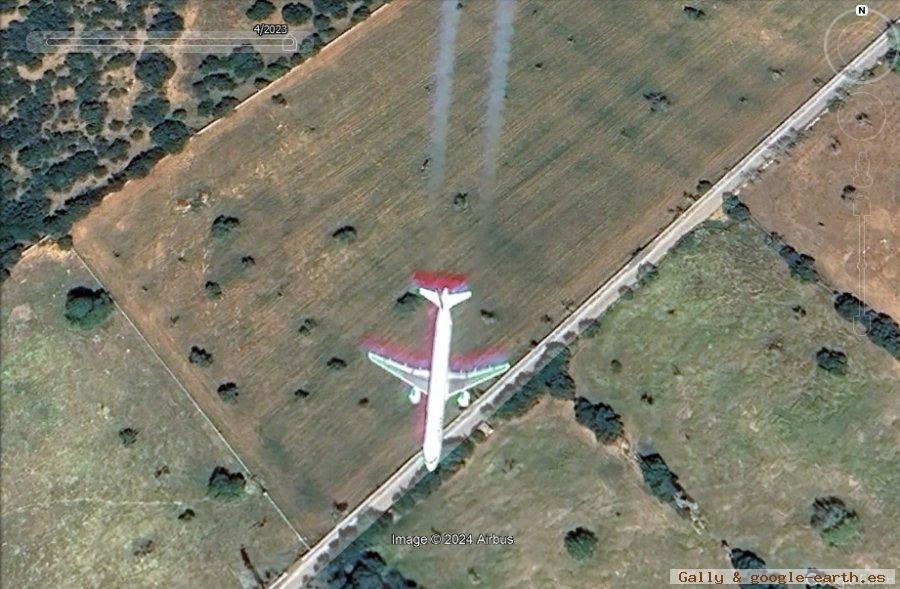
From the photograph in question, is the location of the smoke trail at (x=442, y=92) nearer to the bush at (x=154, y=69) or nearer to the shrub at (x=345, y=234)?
the shrub at (x=345, y=234)

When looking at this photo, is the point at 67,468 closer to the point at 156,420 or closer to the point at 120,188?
the point at 156,420

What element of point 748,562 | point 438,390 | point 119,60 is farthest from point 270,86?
point 748,562

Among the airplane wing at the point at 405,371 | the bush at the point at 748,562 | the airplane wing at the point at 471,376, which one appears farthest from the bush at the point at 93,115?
the bush at the point at 748,562

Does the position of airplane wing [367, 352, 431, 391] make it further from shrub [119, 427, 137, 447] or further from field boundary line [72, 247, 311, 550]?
shrub [119, 427, 137, 447]

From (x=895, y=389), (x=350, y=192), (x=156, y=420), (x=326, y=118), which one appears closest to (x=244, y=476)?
(x=156, y=420)

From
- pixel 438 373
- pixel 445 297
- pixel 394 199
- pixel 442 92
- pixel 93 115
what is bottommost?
pixel 438 373

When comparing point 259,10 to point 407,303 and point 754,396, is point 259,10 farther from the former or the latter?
point 754,396

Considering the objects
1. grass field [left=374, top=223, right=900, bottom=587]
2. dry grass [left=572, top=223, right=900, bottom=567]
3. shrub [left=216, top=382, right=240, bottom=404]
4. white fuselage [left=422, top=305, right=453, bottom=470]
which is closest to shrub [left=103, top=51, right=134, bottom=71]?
shrub [left=216, top=382, right=240, bottom=404]
